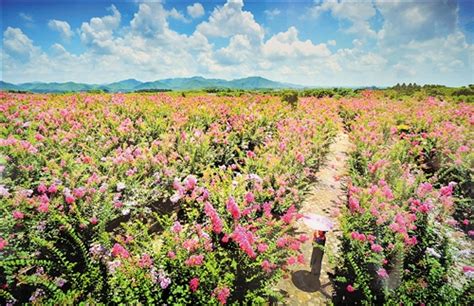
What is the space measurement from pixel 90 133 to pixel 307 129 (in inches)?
230

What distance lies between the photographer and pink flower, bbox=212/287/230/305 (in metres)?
1.84

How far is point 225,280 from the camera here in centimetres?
198

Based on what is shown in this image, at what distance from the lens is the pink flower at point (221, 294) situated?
72.6 inches

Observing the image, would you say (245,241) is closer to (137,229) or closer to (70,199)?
(70,199)

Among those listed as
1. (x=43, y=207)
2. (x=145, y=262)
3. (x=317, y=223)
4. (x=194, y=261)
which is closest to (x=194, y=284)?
(x=194, y=261)

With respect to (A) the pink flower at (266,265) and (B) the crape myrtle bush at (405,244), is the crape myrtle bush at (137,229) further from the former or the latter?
(B) the crape myrtle bush at (405,244)

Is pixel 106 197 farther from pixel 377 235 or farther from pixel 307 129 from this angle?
pixel 307 129

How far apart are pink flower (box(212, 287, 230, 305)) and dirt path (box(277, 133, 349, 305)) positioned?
1137 mm

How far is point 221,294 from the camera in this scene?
73.2 inches

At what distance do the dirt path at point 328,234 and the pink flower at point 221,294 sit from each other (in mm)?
1137

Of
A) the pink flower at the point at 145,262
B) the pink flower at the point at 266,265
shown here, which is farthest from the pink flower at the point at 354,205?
the pink flower at the point at 145,262

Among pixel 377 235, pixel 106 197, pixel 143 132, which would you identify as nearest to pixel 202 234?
pixel 106 197

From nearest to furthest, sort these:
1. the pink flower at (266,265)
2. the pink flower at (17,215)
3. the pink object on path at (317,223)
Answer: the pink flower at (266,265) → the pink flower at (17,215) → the pink object on path at (317,223)

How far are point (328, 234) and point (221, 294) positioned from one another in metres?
2.67
